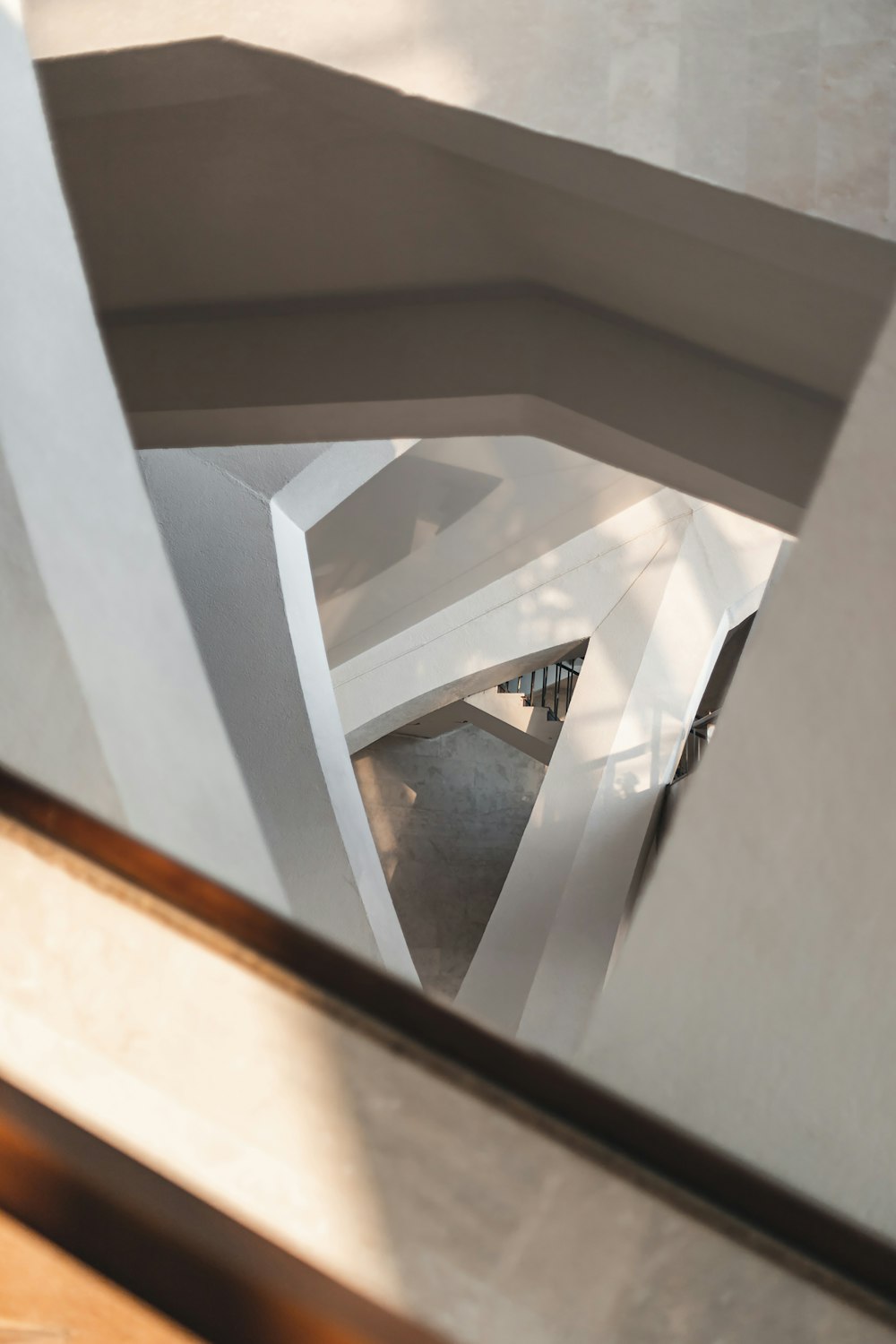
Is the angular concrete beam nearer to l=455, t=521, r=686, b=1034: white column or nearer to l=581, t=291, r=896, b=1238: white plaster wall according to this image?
l=581, t=291, r=896, b=1238: white plaster wall

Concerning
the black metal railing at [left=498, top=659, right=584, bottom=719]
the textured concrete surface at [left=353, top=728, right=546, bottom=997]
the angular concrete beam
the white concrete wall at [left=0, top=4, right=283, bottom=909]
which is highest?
the white concrete wall at [left=0, top=4, right=283, bottom=909]

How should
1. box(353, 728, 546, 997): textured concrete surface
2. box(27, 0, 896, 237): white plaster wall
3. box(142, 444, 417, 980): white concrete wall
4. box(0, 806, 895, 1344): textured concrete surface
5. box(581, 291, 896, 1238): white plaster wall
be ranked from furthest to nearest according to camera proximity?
box(353, 728, 546, 997): textured concrete surface, box(142, 444, 417, 980): white concrete wall, box(27, 0, 896, 237): white plaster wall, box(581, 291, 896, 1238): white plaster wall, box(0, 806, 895, 1344): textured concrete surface

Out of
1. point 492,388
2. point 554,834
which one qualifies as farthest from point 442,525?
point 492,388

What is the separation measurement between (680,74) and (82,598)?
2.45 metres

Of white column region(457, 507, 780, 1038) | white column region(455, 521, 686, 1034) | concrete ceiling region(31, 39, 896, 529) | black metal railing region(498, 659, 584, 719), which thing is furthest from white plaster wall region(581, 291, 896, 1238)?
black metal railing region(498, 659, 584, 719)

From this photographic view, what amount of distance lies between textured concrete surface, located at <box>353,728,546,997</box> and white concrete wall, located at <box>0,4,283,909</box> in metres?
16.4

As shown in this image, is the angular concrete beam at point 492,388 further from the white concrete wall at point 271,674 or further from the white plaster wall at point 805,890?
the white plaster wall at point 805,890

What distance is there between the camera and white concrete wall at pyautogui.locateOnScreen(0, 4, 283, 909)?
4.61ft

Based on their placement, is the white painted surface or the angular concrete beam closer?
the angular concrete beam

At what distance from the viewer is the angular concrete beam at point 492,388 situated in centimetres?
483

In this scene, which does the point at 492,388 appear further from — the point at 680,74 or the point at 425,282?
the point at 680,74

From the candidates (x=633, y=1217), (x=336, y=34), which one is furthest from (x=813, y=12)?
(x=633, y=1217)

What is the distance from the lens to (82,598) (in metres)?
1.49

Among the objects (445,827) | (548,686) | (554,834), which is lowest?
(445,827)
